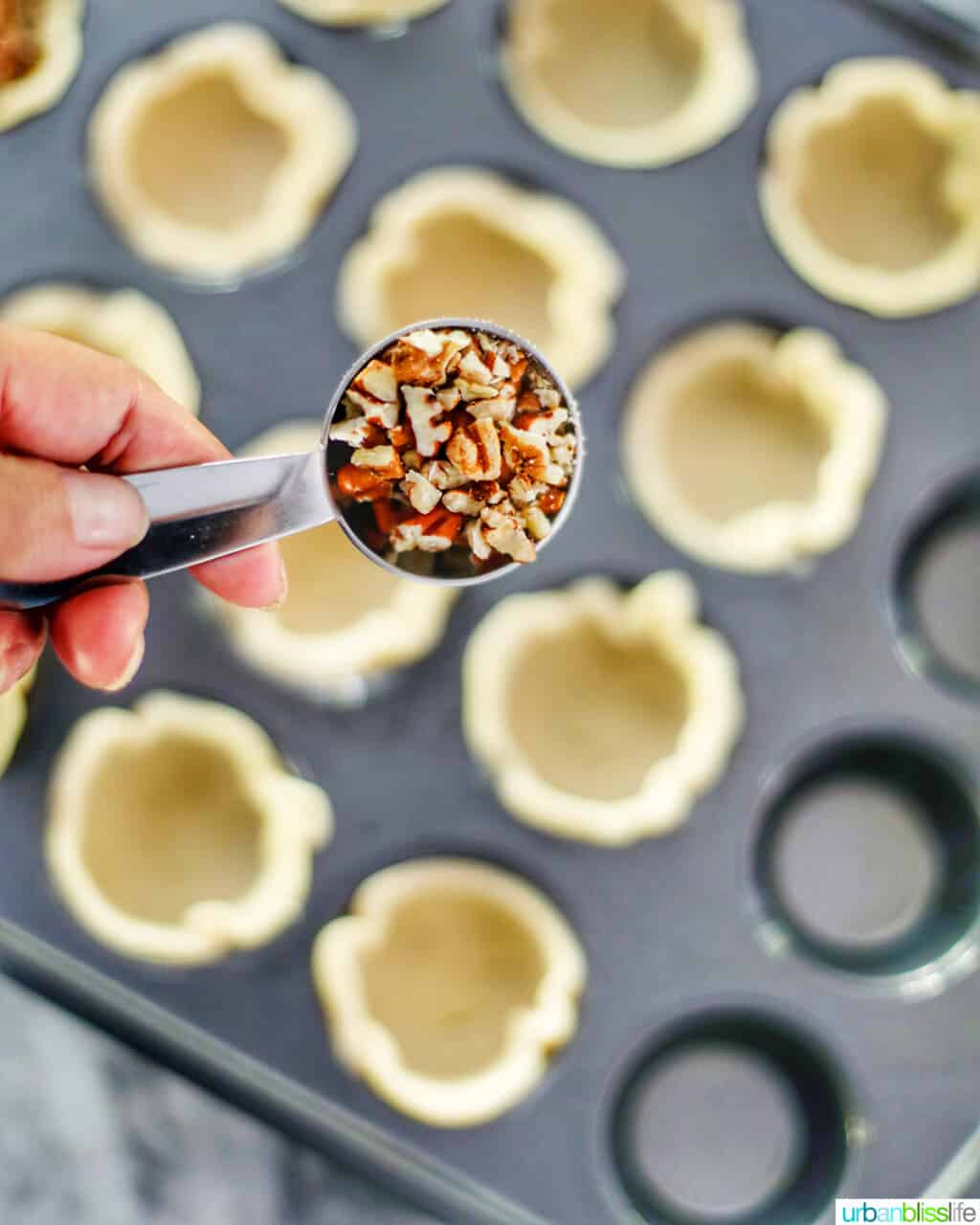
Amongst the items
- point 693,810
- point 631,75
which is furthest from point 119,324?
point 693,810

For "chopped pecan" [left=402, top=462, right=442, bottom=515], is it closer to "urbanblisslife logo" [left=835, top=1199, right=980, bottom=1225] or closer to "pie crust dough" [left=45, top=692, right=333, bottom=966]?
"pie crust dough" [left=45, top=692, right=333, bottom=966]

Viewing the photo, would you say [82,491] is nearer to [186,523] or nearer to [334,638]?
[186,523]

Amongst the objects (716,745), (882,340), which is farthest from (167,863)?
(882,340)

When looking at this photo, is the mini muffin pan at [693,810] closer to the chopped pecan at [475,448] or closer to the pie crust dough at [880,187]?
the pie crust dough at [880,187]

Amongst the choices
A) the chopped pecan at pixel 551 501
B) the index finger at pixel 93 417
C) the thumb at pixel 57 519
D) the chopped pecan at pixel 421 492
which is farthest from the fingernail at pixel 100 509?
the chopped pecan at pixel 551 501

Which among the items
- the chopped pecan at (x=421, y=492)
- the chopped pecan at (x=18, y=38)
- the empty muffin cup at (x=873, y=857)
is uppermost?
the chopped pecan at (x=18, y=38)

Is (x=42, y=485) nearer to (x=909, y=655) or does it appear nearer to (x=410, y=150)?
(x=410, y=150)

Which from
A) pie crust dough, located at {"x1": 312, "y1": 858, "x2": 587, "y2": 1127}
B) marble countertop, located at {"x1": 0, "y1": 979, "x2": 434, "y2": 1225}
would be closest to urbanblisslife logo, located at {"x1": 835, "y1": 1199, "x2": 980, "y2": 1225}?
pie crust dough, located at {"x1": 312, "y1": 858, "x2": 587, "y2": 1127}
